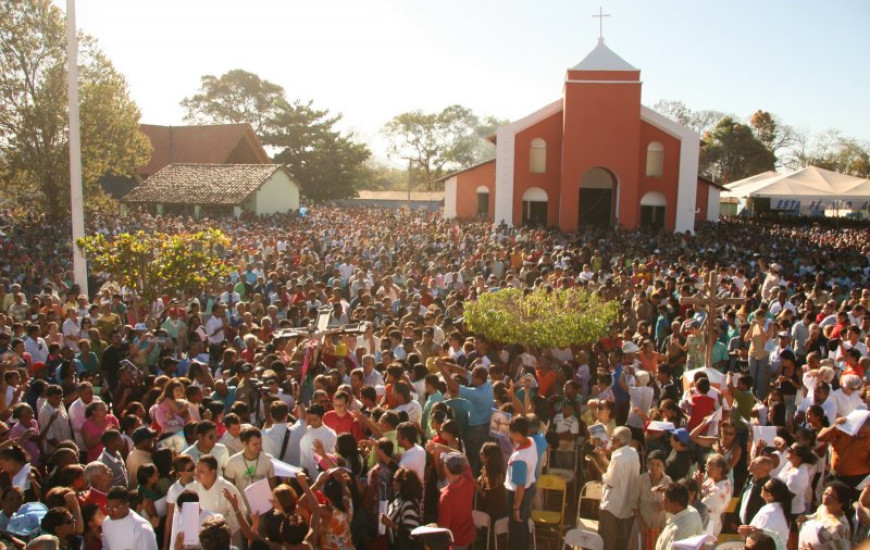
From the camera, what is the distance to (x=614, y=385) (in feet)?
24.9

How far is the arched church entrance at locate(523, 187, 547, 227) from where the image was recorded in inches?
1157

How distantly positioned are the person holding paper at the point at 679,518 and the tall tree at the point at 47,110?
27526 mm

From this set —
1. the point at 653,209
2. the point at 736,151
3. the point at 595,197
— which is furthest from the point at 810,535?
the point at 736,151

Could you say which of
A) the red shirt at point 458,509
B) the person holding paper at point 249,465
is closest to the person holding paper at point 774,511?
the red shirt at point 458,509

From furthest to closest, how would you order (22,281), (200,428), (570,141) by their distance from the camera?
(570,141), (22,281), (200,428)

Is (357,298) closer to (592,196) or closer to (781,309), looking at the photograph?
(781,309)

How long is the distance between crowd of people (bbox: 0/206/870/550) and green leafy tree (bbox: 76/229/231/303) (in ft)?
1.43

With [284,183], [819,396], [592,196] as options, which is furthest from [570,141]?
[819,396]

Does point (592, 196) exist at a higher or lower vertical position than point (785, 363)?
higher

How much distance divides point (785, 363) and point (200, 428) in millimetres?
6128

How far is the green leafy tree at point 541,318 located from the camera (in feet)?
28.9

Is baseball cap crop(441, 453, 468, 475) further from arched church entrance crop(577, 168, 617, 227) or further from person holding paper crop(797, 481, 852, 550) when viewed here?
arched church entrance crop(577, 168, 617, 227)

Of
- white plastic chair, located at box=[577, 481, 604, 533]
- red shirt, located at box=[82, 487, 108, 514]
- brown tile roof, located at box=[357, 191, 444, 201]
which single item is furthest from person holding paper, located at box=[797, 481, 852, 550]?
brown tile roof, located at box=[357, 191, 444, 201]

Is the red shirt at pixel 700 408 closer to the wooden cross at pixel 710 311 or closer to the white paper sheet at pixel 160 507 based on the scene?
the wooden cross at pixel 710 311
